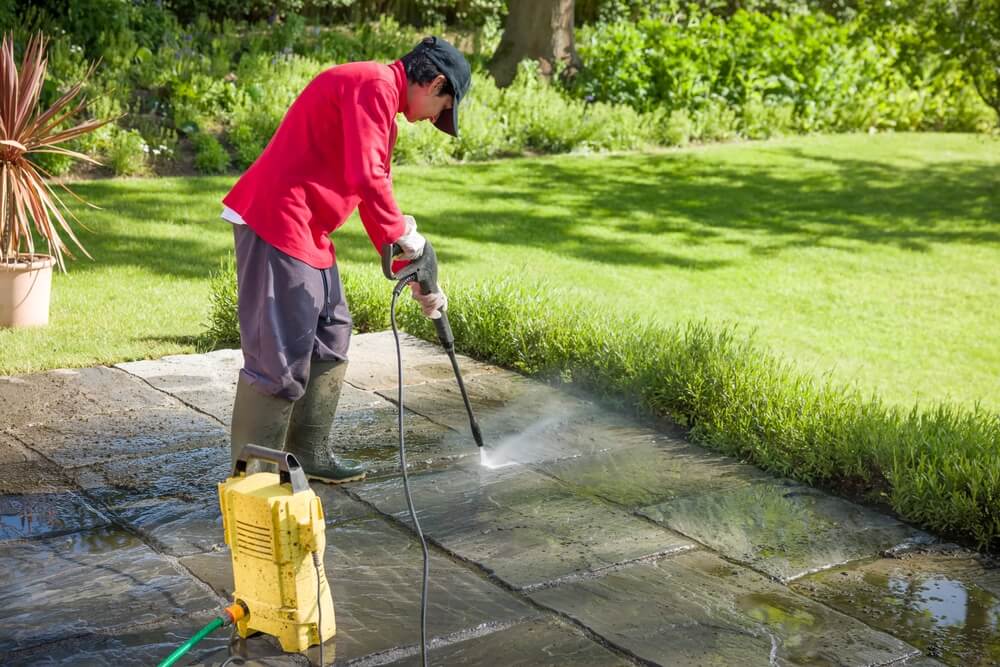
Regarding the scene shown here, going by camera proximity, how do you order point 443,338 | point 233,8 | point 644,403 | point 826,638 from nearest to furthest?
point 826,638 < point 443,338 < point 644,403 < point 233,8

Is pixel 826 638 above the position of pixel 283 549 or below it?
below

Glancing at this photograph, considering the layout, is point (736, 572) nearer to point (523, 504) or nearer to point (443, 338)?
point (523, 504)

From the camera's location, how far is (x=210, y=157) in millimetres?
10555

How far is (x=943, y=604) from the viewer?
365 centimetres

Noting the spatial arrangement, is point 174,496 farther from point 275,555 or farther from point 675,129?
point 675,129

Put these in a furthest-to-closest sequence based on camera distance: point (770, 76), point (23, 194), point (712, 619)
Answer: point (770, 76) → point (23, 194) → point (712, 619)

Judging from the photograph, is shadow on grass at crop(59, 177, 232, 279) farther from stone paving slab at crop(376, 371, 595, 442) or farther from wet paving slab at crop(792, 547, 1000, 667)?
wet paving slab at crop(792, 547, 1000, 667)

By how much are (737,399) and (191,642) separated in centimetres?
295

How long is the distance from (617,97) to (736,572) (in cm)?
1108

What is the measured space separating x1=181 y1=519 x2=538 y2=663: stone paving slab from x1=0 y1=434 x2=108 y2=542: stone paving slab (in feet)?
1.86

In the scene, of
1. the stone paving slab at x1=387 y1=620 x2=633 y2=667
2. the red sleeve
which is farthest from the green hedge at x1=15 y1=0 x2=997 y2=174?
the stone paving slab at x1=387 y1=620 x2=633 y2=667

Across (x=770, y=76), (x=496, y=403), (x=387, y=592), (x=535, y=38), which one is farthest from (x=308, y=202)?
(x=770, y=76)

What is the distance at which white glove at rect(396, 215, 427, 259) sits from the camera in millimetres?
3816

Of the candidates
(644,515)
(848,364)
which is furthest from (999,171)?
(644,515)
